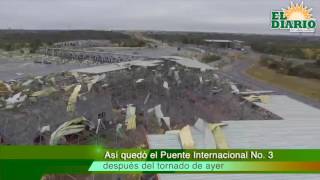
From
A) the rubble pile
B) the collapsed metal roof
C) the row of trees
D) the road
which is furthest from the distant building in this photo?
the collapsed metal roof

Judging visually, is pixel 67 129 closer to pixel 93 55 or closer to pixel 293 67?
pixel 93 55

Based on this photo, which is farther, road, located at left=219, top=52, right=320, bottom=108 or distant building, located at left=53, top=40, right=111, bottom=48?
road, located at left=219, top=52, right=320, bottom=108

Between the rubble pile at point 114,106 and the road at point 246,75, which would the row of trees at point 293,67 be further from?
the rubble pile at point 114,106

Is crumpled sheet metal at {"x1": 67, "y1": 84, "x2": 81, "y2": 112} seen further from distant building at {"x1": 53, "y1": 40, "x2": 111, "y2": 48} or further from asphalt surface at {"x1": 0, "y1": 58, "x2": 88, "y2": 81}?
asphalt surface at {"x1": 0, "y1": 58, "x2": 88, "y2": 81}

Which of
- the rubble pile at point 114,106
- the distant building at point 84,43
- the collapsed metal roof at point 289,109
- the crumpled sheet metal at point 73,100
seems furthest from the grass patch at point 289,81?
the crumpled sheet metal at point 73,100

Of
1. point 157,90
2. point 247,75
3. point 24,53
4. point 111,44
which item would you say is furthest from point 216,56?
point 24,53

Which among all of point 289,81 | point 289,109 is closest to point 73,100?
point 289,109

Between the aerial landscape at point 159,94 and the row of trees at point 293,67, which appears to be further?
the row of trees at point 293,67
